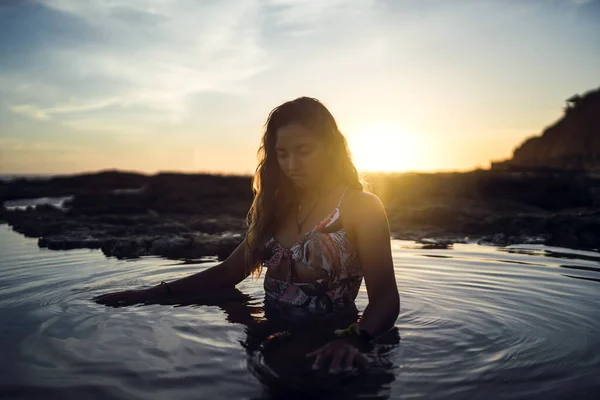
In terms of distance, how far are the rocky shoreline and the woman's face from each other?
3.56 m

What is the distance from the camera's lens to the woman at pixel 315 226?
3.01m

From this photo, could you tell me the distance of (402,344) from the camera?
9.40 feet

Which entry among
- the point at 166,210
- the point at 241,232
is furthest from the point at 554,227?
the point at 166,210

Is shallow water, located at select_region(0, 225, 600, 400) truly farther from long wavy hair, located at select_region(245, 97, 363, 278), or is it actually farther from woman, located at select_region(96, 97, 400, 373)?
long wavy hair, located at select_region(245, 97, 363, 278)

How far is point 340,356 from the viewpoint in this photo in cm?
229

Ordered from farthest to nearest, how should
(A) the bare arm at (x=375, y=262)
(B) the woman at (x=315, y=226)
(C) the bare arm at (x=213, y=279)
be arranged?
(C) the bare arm at (x=213, y=279) < (B) the woman at (x=315, y=226) < (A) the bare arm at (x=375, y=262)

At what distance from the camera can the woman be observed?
3.01 metres

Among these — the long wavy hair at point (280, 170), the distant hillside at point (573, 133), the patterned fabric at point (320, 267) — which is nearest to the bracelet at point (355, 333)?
the patterned fabric at point (320, 267)

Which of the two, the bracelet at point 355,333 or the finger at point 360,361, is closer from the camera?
the finger at point 360,361

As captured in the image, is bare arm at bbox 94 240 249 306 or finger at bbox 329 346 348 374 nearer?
finger at bbox 329 346 348 374

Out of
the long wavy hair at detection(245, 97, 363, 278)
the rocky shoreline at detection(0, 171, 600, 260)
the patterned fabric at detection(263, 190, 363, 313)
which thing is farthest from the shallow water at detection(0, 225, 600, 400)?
the rocky shoreline at detection(0, 171, 600, 260)

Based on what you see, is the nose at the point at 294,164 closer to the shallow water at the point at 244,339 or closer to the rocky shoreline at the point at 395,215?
the shallow water at the point at 244,339

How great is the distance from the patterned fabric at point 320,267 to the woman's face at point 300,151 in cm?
29

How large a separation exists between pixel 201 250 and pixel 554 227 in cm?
574
